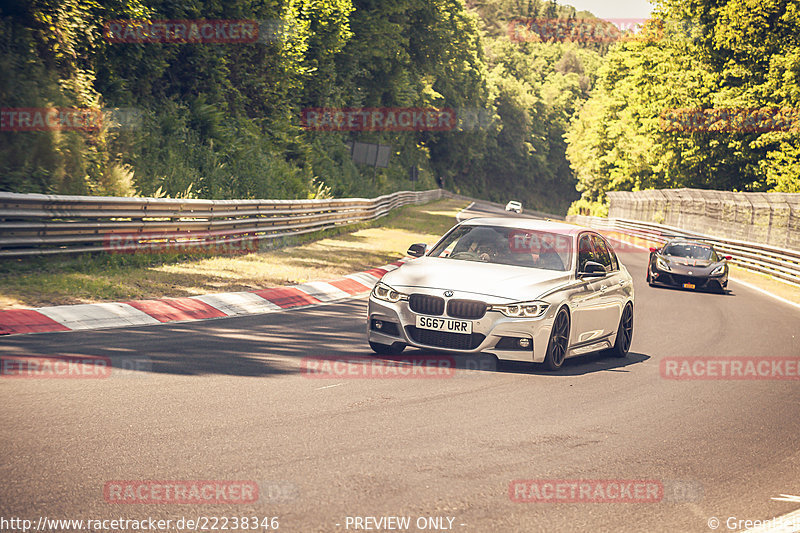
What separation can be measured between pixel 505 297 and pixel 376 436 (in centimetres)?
310

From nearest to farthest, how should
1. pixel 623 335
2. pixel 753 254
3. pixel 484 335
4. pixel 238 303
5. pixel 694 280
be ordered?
pixel 484 335 < pixel 623 335 < pixel 238 303 < pixel 694 280 < pixel 753 254

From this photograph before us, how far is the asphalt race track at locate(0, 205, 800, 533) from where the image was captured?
473cm

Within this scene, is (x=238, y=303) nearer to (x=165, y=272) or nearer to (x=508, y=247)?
(x=165, y=272)

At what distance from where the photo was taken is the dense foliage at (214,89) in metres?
17.7

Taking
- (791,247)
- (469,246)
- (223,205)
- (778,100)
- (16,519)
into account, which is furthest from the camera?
(778,100)

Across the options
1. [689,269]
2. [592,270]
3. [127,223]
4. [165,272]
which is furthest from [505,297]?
[689,269]

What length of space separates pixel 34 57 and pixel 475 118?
85.4m

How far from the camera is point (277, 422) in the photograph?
6375 mm

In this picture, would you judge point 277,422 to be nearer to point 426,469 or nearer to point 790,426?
point 426,469

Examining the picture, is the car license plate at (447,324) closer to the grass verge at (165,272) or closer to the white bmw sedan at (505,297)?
the white bmw sedan at (505,297)

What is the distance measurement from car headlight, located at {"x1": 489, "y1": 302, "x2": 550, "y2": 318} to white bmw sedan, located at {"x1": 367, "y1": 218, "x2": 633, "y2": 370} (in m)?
0.01

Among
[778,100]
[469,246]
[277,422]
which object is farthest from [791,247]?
[277,422]

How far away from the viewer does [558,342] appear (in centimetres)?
935

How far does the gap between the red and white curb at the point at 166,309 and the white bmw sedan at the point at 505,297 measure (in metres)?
3.41
